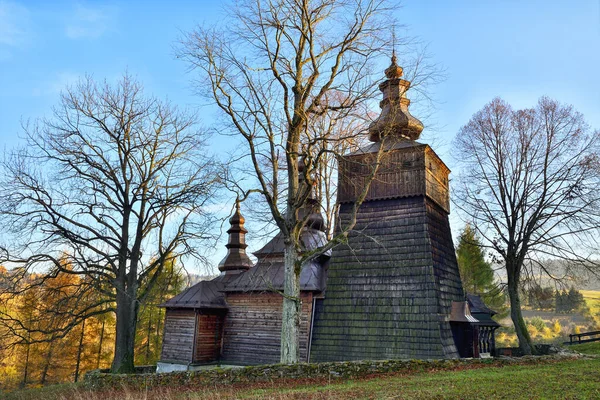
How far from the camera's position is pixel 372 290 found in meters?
15.8

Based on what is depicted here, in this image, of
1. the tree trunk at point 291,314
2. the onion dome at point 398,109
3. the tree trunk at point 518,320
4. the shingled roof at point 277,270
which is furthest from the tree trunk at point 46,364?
the tree trunk at point 518,320

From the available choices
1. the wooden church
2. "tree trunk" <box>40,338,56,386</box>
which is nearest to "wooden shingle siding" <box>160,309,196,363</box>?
the wooden church

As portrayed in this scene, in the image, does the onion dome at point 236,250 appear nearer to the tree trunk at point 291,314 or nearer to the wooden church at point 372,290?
the wooden church at point 372,290

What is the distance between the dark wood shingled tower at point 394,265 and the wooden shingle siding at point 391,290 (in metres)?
0.03

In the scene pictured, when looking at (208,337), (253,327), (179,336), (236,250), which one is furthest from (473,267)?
(179,336)

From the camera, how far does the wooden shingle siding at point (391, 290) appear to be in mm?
14391

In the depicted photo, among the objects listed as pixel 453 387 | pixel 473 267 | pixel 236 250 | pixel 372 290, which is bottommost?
pixel 453 387

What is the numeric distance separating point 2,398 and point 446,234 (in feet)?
63.5

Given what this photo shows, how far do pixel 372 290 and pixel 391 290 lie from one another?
28.4 inches

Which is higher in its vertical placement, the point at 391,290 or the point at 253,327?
the point at 391,290

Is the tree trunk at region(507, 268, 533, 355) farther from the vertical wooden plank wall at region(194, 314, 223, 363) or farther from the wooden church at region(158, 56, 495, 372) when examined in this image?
the vertical wooden plank wall at region(194, 314, 223, 363)

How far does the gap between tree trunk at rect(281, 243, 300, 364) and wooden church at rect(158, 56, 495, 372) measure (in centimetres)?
130

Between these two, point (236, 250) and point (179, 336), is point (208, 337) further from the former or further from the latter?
point (236, 250)

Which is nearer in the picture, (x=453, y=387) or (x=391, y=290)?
(x=453, y=387)
